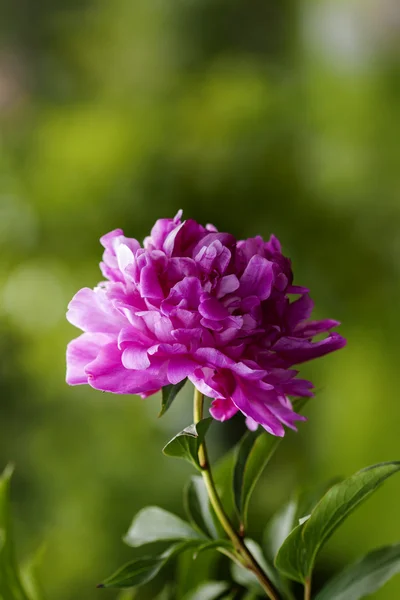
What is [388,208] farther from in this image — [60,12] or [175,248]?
[175,248]

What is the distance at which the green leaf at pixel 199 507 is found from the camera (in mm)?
540

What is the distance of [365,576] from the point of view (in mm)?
480

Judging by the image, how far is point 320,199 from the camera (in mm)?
1673

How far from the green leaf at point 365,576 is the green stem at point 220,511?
0.04 meters

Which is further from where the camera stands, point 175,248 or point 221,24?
point 221,24

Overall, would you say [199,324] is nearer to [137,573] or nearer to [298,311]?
[298,311]

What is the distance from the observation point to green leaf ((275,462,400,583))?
43 centimetres

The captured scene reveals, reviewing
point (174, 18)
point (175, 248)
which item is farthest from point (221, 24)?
point (175, 248)

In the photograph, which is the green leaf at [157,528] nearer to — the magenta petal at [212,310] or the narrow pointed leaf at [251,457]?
the narrow pointed leaf at [251,457]

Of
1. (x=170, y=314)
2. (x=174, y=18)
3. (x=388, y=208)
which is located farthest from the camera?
(x=174, y=18)

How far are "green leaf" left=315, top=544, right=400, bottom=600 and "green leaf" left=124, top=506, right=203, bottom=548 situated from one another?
0.32ft

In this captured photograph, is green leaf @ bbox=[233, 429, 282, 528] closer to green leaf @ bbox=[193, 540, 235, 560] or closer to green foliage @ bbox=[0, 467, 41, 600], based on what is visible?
green leaf @ bbox=[193, 540, 235, 560]

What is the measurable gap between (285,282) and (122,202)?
4.03 feet

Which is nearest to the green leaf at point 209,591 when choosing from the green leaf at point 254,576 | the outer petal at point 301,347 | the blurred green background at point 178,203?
the green leaf at point 254,576
